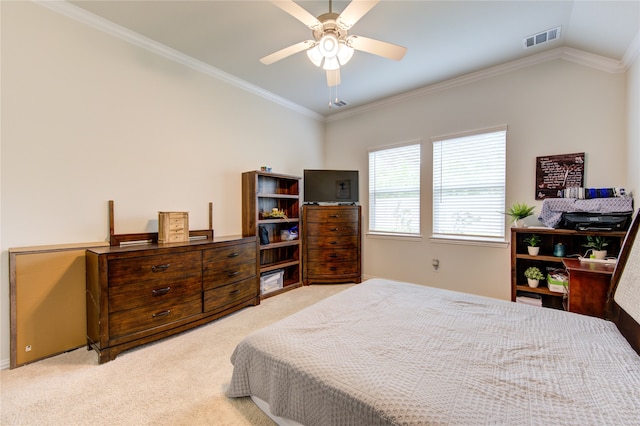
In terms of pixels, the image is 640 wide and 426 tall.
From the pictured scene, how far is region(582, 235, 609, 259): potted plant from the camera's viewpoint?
8.19ft

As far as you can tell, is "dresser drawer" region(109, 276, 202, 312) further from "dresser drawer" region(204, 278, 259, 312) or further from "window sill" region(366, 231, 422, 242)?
"window sill" region(366, 231, 422, 242)

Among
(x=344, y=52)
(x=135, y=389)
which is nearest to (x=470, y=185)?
(x=344, y=52)

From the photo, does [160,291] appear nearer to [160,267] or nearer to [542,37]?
[160,267]

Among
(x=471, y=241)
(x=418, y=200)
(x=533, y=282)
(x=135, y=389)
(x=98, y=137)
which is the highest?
(x=98, y=137)

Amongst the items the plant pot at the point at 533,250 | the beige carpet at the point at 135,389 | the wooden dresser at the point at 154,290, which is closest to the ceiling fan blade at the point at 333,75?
the wooden dresser at the point at 154,290

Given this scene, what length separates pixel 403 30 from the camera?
8.48ft

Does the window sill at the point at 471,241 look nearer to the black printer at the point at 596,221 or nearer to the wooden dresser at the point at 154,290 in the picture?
the black printer at the point at 596,221

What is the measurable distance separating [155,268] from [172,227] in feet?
1.85

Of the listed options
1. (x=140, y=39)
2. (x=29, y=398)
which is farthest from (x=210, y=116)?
(x=29, y=398)

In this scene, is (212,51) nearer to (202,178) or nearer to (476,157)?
(202,178)

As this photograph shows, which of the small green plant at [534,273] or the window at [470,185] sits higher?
the window at [470,185]

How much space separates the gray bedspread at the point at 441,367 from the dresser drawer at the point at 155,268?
1279 millimetres

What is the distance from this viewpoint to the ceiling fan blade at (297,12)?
5.45 ft

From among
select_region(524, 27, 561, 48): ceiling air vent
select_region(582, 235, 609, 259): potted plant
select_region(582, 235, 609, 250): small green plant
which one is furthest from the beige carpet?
select_region(524, 27, 561, 48): ceiling air vent
